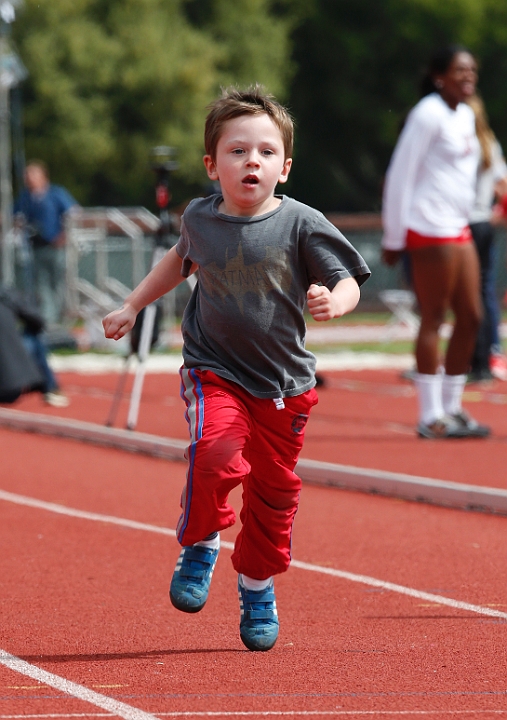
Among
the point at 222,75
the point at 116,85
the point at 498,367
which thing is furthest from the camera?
the point at 222,75

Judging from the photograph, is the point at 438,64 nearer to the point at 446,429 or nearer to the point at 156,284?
the point at 446,429

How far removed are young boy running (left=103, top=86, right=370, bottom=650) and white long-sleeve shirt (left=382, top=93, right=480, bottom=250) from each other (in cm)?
505

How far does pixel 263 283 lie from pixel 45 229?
615 inches

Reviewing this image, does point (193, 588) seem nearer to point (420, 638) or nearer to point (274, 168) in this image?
point (420, 638)

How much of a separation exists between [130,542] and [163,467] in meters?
2.52

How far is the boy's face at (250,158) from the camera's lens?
4621 millimetres

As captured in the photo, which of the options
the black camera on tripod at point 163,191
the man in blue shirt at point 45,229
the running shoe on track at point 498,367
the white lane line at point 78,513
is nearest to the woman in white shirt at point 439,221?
the black camera on tripod at point 163,191

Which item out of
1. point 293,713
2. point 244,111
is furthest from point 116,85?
point 293,713

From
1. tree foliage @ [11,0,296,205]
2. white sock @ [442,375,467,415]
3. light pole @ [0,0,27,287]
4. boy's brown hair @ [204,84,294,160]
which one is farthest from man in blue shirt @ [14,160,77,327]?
tree foliage @ [11,0,296,205]

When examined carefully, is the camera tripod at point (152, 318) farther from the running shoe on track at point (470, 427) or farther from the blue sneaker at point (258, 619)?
the blue sneaker at point (258, 619)

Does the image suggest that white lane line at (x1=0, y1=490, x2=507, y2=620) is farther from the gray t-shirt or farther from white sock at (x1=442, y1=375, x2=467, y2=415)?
white sock at (x1=442, y1=375, x2=467, y2=415)

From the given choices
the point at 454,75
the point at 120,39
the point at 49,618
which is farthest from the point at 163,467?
the point at 120,39

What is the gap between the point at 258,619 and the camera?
15.5 ft

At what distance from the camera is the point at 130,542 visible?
265 inches
